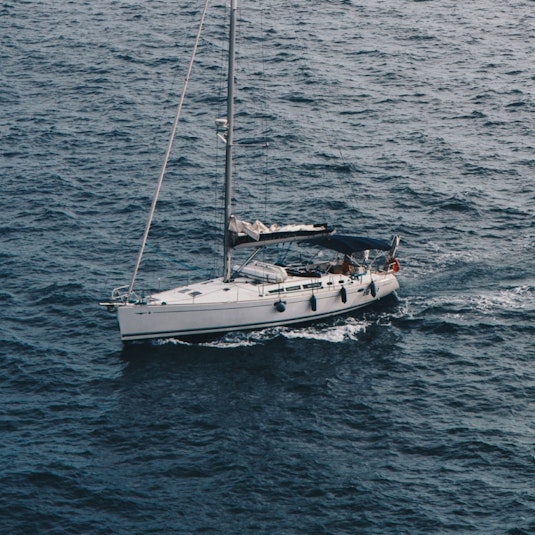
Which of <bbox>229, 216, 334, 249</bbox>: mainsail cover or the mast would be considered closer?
the mast

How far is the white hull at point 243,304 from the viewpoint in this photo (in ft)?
292

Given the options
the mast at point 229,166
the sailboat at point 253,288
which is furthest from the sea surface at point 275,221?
the mast at point 229,166

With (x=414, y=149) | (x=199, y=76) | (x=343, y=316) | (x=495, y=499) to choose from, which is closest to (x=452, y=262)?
(x=343, y=316)

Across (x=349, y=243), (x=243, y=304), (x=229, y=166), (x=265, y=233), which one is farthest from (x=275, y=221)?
(x=243, y=304)

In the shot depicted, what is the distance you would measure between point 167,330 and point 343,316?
1436cm

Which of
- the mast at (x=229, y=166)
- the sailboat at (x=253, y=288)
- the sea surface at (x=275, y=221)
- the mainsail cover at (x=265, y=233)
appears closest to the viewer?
the sea surface at (x=275, y=221)

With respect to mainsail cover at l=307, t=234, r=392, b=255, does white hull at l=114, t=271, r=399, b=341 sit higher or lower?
lower

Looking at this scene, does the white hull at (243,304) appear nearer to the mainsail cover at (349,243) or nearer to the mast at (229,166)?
the mast at (229,166)

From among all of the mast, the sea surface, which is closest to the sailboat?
the mast

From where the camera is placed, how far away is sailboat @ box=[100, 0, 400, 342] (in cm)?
8931

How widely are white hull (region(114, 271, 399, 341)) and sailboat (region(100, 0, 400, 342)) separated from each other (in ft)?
0.24

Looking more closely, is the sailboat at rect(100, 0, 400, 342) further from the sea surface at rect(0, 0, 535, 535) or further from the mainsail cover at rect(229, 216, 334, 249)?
the sea surface at rect(0, 0, 535, 535)

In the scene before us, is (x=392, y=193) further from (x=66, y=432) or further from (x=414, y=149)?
(x=66, y=432)

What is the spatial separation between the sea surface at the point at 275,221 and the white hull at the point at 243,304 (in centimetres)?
115
